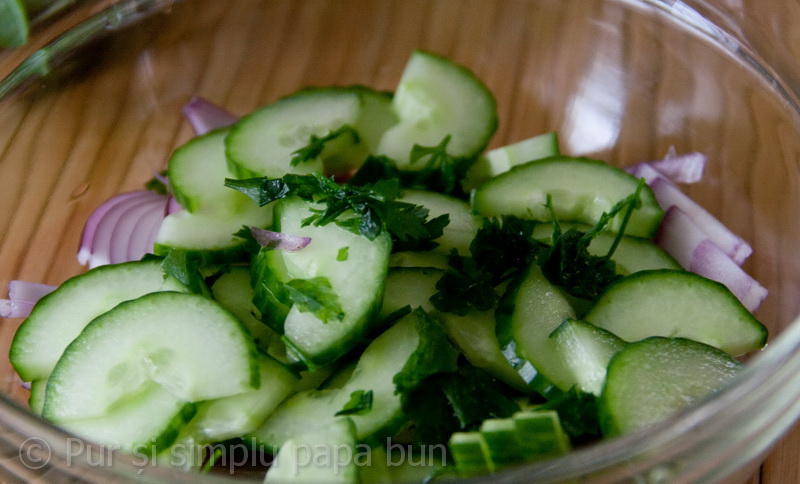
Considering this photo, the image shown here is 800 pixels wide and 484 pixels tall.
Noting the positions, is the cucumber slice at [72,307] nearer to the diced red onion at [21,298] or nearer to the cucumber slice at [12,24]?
the diced red onion at [21,298]

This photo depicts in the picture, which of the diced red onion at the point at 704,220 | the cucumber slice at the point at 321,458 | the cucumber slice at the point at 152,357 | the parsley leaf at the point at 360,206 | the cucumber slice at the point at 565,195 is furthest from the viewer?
the diced red onion at the point at 704,220

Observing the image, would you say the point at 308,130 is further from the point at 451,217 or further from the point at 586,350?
the point at 586,350

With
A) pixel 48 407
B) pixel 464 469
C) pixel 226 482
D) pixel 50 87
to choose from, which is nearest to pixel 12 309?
pixel 48 407

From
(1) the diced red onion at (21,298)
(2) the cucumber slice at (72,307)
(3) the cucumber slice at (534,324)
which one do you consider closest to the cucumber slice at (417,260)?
(3) the cucumber slice at (534,324)

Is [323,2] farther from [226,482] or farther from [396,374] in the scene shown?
[226,482]

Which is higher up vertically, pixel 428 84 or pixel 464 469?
pixel 428 84

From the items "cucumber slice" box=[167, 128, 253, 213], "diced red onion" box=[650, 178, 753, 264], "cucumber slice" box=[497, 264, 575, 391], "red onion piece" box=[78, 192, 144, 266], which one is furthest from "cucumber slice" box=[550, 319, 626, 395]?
"red onion piece" box=[78, 192, 144, 266]
